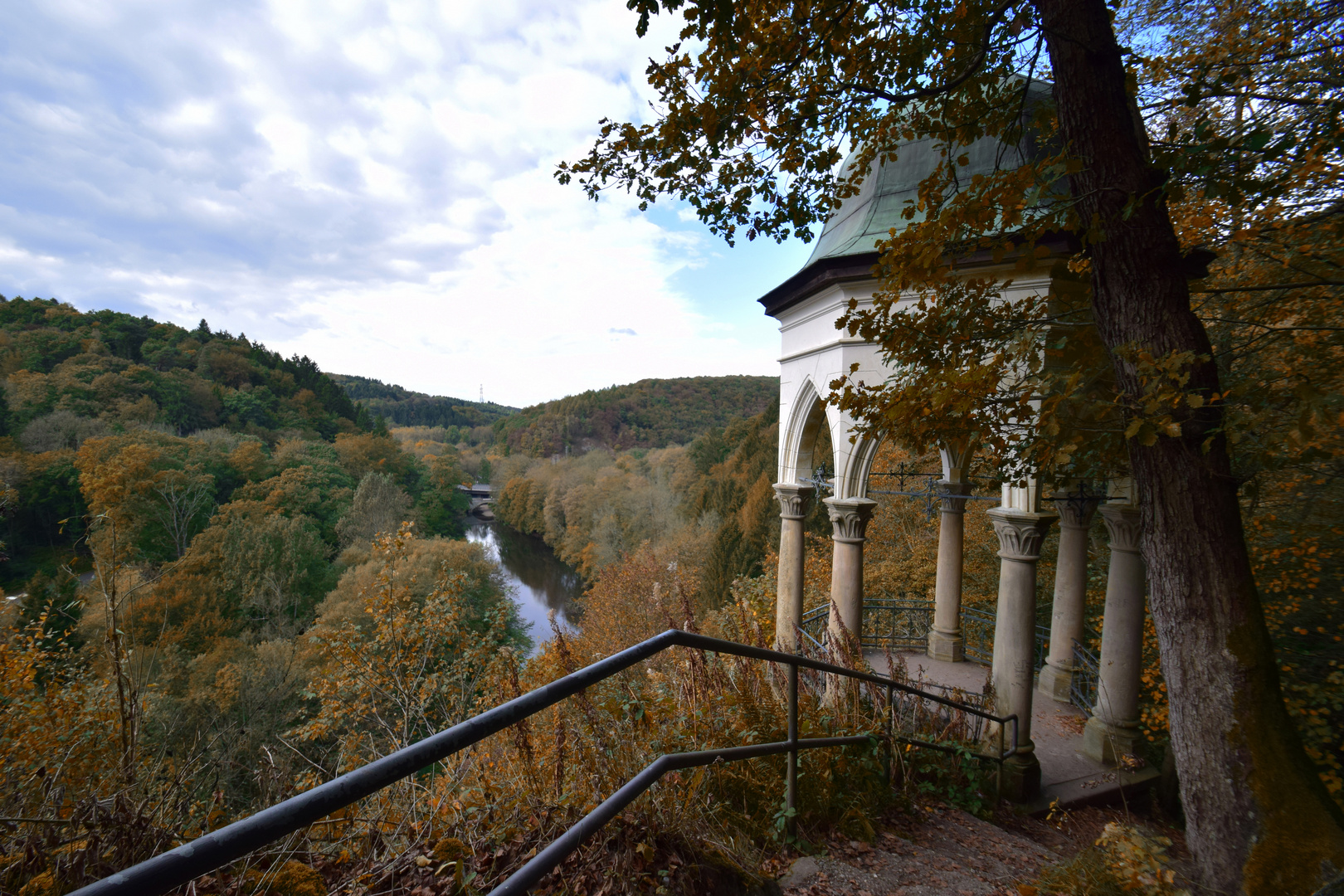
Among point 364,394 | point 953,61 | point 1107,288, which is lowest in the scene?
point 1107,288

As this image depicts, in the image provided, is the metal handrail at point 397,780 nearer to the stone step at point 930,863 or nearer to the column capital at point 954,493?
the stone step at point 930,863

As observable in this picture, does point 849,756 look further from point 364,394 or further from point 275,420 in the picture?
point 364,394

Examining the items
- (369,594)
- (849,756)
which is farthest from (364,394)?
(849,756)

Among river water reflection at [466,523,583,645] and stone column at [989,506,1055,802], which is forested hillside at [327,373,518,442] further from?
stone column at [989,506,1055,802]

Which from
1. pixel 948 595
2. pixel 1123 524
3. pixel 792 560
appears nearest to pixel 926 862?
pixel 792 560

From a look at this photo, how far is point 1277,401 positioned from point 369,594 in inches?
889

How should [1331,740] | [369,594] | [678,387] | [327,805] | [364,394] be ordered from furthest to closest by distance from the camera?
[364,394]
[678,387]
[369,594]
[1331,740]
[327,805]

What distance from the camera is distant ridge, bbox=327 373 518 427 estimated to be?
414ft

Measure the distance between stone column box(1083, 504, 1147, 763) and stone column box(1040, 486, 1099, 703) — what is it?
516 mm

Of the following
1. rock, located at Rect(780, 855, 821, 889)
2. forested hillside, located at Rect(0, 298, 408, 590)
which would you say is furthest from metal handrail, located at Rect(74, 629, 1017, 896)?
forested hillside, located at Rect(0, 298, 408, 590)

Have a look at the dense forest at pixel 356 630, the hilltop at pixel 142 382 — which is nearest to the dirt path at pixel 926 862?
the dense forest at pixel 356 630

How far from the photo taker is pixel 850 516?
6832mm

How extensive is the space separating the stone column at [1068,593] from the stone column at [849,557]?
8.66ft

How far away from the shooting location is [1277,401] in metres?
2.57
